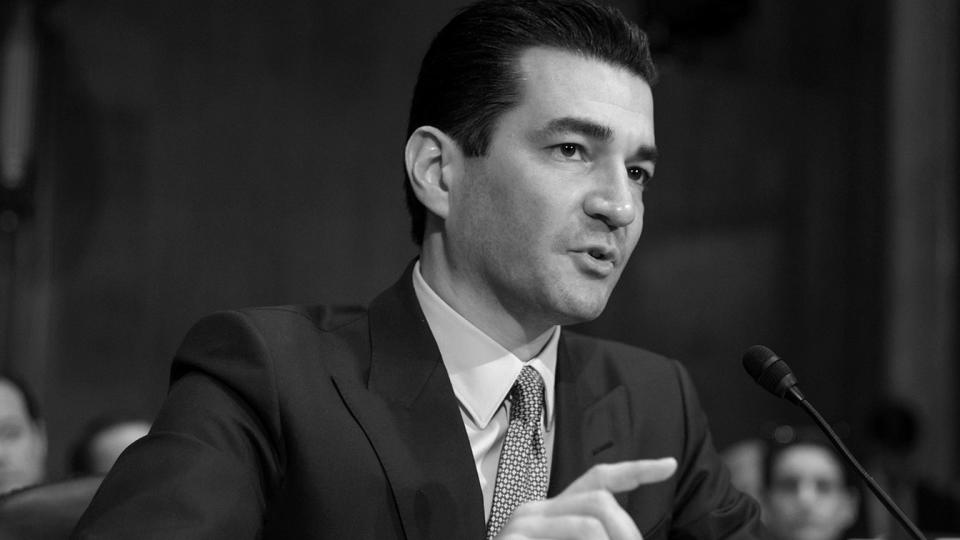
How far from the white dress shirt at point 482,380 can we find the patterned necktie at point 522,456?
14 mm

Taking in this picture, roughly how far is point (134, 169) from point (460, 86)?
117 inches

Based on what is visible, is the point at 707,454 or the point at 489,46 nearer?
the point at 489,46

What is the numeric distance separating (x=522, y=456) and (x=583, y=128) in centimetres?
42

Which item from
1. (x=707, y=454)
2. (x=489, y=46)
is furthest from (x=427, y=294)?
(x=707, y=454)

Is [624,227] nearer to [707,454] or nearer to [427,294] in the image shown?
[427,294]

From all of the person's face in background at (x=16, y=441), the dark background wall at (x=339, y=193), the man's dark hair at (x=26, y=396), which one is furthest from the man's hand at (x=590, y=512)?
the dark background wall at (x=339, y=193)

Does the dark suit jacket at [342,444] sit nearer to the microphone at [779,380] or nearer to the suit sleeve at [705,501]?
the suit sleeve at [705,501]

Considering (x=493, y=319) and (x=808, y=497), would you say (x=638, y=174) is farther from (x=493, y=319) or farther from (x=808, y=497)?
(x=808, y=497)

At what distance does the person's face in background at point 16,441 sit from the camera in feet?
9.95

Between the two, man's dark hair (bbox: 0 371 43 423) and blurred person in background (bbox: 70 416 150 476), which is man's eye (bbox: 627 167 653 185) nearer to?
blurred person in background (bbox: 70 416 150 476)

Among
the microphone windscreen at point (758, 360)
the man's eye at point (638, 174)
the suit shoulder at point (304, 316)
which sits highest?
the man's eye at point (638, 174)

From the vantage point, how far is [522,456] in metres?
1.47

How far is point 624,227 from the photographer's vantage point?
1.45 m

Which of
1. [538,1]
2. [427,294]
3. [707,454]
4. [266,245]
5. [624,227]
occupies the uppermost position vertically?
[538,1]
